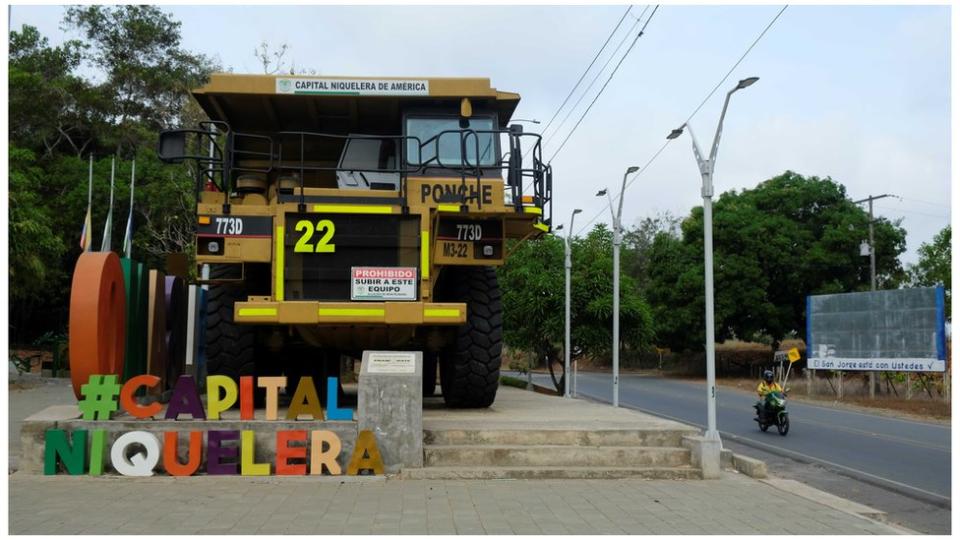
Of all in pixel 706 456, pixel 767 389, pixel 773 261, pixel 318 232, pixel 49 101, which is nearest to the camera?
pixel 706 456

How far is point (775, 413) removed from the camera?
722 inches

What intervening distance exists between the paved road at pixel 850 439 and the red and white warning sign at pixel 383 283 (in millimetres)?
6631

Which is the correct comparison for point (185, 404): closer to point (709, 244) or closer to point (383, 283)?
point (383, 283)

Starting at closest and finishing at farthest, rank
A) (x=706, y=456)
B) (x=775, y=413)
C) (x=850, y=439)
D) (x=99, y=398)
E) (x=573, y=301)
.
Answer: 1. (x=99, y=398)
2. (x=706, y=456)
3. (x=850, y=439)
4. (x=775, y=413)
5. (x=573, y=301)

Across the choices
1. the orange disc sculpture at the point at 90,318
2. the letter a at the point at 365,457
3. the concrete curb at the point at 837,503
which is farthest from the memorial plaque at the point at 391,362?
the concrete curb at the point at 837,503

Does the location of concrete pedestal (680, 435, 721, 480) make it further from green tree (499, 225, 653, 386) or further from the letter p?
green tree (499, 225, 653, 386)

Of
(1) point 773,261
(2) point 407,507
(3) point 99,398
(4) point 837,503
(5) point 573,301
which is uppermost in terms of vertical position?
(1) point 773,261

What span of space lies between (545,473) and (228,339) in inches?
184

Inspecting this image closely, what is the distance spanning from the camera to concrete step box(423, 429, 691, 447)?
10258 millimetres

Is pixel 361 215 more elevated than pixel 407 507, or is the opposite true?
pixel 361 215

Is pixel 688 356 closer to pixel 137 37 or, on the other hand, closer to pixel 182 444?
pixel 137 37

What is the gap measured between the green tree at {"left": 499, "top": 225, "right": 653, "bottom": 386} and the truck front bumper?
1668cm

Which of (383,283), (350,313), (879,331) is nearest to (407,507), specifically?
(350,313)

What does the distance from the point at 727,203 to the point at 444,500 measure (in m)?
41.4
